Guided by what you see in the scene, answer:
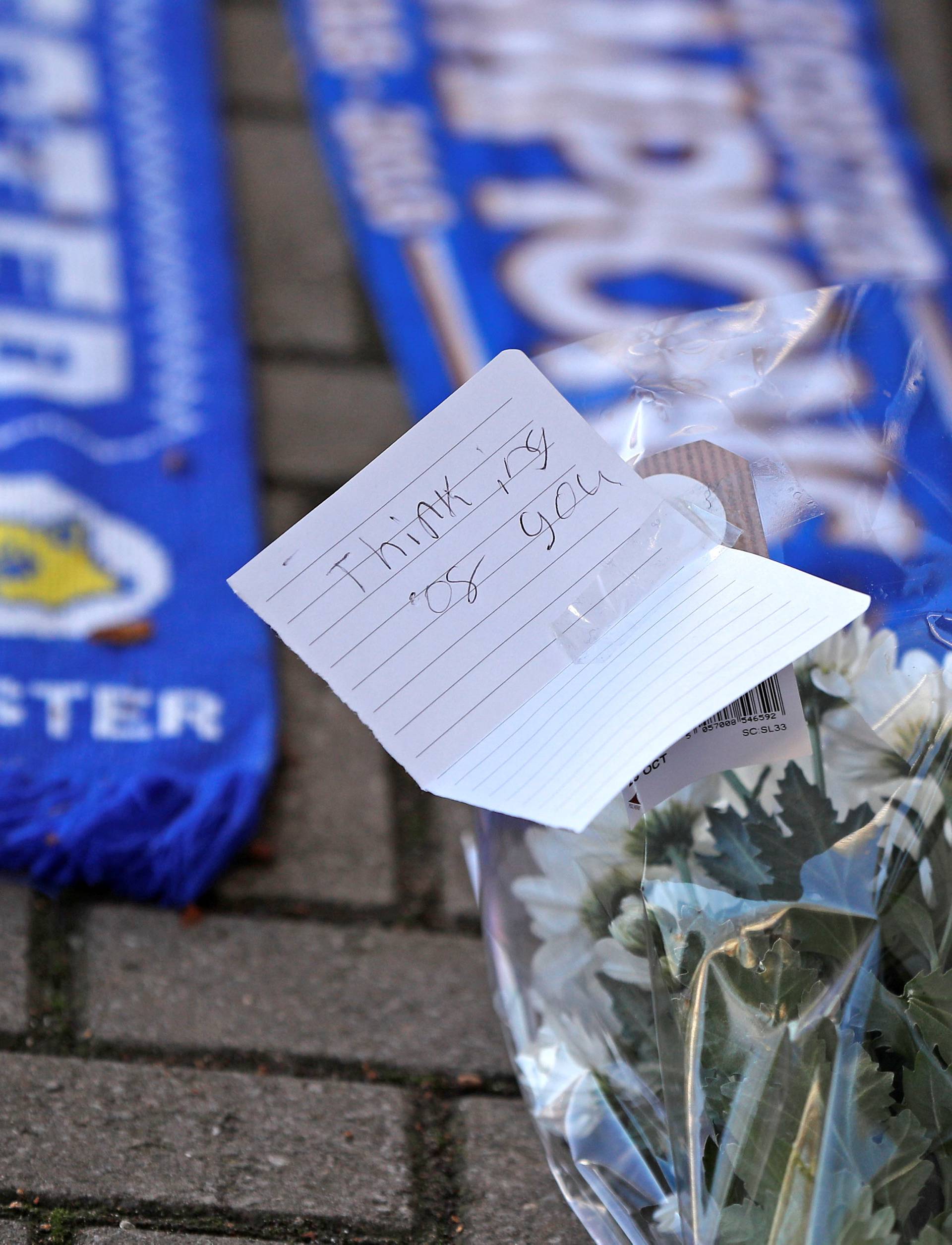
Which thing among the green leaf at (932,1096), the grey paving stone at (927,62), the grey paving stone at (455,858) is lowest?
the grey paving stone at (455,858)

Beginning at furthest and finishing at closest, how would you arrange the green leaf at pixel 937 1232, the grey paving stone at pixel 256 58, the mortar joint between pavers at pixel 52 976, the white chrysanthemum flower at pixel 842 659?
the grey paving stone at pixel 256 58 < the mortar joint between pavers at pixel 52 976 < the white chrysanthemum flower at pixel 842 659 < the green leaf at pixel 937 1232

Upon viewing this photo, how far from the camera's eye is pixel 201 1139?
0.74m

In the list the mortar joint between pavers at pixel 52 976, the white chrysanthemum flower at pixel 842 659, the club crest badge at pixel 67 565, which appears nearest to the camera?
the white chrysanthemum flower at pixel 842 659

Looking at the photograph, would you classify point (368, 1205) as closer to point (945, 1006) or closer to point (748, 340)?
point (945, 1006)

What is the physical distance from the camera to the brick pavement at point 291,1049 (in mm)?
708

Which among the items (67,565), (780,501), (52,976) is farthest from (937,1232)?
(67,565)

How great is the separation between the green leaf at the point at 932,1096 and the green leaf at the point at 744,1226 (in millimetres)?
88

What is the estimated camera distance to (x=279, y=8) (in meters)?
1.89

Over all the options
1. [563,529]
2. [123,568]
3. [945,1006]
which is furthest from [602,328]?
[945,1006]

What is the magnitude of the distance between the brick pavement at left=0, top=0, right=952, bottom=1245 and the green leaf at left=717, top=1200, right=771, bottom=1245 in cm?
15

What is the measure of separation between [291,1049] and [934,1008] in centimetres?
42

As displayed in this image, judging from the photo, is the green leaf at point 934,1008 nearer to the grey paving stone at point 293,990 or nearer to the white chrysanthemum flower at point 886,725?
the white chrysanthemum flower at point 886,725

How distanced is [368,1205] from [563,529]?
0.41 m

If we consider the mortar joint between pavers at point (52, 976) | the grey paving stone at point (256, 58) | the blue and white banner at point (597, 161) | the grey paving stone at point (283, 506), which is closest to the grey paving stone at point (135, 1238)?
the mortar joint between pavers at point (52, 976)
